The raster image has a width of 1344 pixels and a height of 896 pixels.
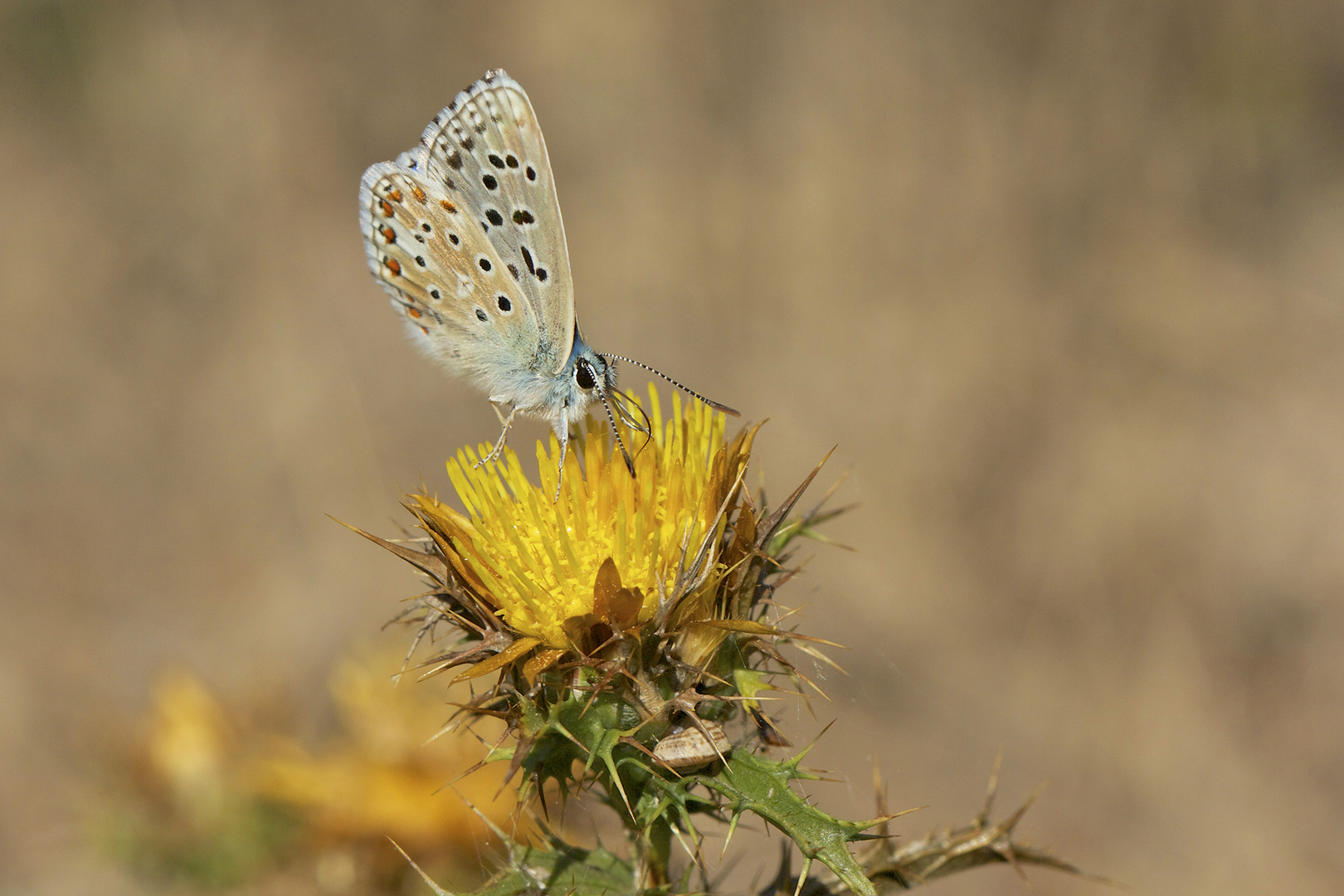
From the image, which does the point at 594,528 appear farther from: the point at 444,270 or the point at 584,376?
the point at 444,270

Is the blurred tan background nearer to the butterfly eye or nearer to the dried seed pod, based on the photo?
the butterfly eye

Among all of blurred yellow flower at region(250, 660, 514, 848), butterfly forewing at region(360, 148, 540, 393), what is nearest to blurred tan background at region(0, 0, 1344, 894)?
blurred yellow flower at region(250, 660, 514, 848)

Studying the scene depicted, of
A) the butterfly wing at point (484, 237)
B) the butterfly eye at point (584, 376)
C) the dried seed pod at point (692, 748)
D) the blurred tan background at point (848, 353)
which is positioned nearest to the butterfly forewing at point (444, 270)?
the butterfly wing at point (484, 237)

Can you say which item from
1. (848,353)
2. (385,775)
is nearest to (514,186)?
(385,775)

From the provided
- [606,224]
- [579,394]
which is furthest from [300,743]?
[606,224]

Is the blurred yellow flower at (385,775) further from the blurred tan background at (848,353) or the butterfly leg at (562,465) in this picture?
the butterfly leg at (562,465)

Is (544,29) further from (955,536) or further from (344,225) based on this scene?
(955,536)
